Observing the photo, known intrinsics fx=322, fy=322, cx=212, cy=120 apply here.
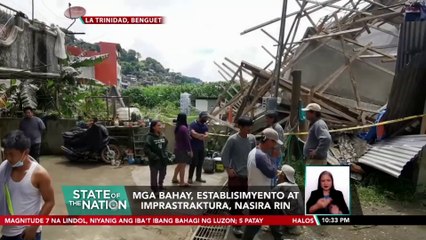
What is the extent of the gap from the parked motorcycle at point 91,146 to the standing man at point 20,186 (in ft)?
18.9

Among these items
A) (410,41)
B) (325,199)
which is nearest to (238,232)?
(325,199)

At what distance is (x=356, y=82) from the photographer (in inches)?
380

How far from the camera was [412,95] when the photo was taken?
5.93 metres

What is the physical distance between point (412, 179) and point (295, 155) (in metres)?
2.23

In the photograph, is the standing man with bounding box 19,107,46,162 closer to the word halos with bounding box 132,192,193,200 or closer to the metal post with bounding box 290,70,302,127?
the word halos with bounding box 132,192,193,200

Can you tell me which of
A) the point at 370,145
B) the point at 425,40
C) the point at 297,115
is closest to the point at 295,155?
the point at 297,115

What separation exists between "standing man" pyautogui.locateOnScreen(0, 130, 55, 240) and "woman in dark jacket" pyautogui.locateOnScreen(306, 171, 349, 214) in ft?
9.17

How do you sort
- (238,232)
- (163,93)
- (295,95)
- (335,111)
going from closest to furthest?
(238,232) < (295,95) < (335,111) < (163,93)

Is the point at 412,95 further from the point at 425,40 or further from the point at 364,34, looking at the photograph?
the point at 364,34

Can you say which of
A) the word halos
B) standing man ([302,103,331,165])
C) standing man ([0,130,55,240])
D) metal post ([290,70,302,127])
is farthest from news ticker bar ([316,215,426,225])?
standing man ([0,130,55,240])

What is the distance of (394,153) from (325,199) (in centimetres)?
257

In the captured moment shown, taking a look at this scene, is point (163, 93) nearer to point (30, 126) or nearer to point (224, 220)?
point (30, 126)

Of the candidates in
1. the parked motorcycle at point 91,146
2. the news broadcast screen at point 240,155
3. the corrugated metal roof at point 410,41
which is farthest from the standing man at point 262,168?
the parked motorcycle at point 91,146

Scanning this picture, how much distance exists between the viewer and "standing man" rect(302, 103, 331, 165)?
15.0 feet
